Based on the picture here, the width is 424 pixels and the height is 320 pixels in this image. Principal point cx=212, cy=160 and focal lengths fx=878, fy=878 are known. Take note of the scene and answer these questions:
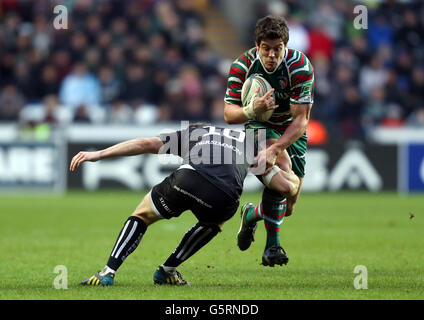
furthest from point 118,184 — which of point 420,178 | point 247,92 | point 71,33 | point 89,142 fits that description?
point 247,92

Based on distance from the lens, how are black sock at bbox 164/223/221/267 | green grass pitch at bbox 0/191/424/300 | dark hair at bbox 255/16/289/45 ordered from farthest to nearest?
dark hair at bbox 255/16/289/45, black sock at bbox 164/223/221/267, green grass pitch at bbox 0/191/424/300

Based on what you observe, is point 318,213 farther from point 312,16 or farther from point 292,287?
point 312,16

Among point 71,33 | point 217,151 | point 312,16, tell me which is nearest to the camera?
point 217,151

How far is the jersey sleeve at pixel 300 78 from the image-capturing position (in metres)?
7.75

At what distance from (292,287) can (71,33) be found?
14.2 meters

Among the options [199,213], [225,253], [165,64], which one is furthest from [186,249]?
[165,64]

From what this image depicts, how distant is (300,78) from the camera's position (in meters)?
7.75

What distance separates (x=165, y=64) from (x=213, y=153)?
13.6 metres

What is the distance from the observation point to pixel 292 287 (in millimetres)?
6906

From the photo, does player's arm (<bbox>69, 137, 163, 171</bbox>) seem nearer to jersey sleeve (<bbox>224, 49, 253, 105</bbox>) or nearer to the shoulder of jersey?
jersey sleeve (<bbox>224, 49, 253, 105</bbox>)

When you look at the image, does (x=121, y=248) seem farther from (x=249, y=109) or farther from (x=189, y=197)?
(x=249, y=109)

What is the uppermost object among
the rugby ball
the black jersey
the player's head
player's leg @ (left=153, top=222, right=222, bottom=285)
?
the player's head

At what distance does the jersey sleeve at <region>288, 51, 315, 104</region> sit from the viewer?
7.75 meters

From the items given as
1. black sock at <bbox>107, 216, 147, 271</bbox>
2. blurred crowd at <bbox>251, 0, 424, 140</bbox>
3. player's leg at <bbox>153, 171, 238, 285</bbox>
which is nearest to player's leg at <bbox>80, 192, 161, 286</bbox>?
black sock at <bbox>107, 216, 147, 271</bbox>
